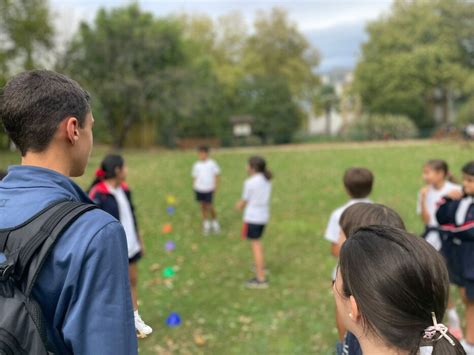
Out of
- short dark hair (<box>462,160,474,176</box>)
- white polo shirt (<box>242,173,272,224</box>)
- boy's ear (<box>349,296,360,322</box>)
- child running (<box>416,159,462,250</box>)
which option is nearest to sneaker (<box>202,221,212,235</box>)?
white polo shirt (<box>242,173,272,224</box>)

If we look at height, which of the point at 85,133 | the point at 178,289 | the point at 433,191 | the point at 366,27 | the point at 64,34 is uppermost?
the point at 366,27

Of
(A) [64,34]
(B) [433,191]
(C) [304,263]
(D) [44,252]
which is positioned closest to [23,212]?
(D) [44,252]

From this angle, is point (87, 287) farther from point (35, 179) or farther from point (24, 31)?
point (24, 31)

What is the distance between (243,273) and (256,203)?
1.22 metres

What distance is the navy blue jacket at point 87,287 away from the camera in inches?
49.3

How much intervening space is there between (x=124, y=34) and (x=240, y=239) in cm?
2462

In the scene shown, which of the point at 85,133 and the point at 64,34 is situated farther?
the point at 64,34

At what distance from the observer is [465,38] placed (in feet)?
135

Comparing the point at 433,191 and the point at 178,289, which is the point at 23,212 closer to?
the point at 433,191

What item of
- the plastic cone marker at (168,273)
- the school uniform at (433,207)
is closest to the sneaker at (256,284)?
the plastic cone marker at (168,273)

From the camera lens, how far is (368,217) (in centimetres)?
257

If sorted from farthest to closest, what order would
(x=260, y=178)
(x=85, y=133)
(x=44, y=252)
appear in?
(x=260, y=178) < (x=85, y=133) < (x=44, y=252)

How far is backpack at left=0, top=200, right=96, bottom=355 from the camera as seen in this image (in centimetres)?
Result: 122

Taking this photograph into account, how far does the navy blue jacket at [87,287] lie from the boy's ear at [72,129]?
22cm
